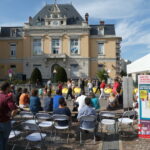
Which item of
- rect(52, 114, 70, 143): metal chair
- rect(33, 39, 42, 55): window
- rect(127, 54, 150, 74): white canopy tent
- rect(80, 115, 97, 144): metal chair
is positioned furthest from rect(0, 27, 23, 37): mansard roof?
rect(80, 115, 97, 144): metal chair

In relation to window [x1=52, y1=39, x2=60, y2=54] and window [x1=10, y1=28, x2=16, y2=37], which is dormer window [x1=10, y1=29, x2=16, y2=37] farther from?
window [x1=52, y1=39, x2=60, y2=54]

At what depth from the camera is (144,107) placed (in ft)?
23.6

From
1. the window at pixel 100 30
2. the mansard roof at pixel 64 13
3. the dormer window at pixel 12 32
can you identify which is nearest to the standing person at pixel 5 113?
the mansard roof at pixel 64 13

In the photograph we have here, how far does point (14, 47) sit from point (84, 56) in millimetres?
13509

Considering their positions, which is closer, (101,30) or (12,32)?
(101,30)

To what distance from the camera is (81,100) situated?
909cm

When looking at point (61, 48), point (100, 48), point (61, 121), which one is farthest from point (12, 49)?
point (61, 121)

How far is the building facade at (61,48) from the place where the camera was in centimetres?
4069

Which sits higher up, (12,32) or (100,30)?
(100,30)

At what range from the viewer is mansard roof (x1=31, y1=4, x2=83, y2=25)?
4244 cm

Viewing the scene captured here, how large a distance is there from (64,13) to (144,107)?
3857cm

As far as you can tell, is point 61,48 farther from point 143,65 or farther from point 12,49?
point 143,65

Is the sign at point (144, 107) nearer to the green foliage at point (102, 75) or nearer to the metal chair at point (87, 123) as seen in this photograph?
the metal chair at point (87, 123)

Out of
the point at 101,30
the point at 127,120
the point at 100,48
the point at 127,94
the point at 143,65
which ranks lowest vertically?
the point at 127,120
